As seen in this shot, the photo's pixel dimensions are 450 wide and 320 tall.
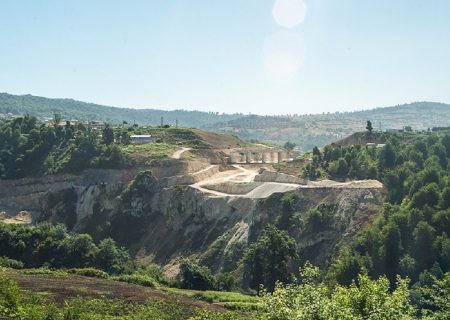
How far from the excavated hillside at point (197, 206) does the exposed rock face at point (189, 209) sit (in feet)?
0.48

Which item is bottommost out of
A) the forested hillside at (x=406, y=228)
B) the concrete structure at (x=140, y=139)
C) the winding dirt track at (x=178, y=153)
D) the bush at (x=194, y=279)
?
the bush at (x=194, y=279)

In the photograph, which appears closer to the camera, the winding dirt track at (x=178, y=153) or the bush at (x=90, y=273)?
the bush at (x=90, y=273)

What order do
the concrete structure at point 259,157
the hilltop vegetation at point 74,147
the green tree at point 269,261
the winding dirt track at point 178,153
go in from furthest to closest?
the concrete structure at point 259,157, the hilltop vegetation at point 74,147, the winding dirt track at point 178,153, the green tree at point 269,261

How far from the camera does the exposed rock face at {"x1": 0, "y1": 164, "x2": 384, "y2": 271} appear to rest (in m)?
76.2

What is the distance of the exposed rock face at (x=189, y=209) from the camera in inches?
3002

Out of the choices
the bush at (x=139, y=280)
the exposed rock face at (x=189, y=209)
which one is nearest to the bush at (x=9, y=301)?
the bush at (x=139, y=280)

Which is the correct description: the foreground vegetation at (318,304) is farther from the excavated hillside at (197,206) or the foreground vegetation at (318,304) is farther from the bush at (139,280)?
the excavated hillside at (197,206)

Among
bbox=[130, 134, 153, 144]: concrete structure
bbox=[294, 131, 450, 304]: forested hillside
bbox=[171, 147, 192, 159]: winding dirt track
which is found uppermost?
bbox=[130, 134, 153, 144]: concrete structure

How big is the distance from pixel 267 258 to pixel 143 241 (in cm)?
3339

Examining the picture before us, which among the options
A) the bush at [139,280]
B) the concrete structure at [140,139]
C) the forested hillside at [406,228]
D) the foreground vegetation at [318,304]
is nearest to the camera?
the foreground vegetation at [318,304]

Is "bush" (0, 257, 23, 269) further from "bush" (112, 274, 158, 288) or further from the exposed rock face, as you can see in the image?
the exposed rock face

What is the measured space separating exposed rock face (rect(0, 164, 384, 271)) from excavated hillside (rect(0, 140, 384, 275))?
15 centimetres

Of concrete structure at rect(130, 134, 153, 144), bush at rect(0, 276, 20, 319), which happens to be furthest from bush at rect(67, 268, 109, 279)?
concrete structure at rect(130, 134, 153, 144)

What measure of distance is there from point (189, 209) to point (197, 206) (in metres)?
1.90
